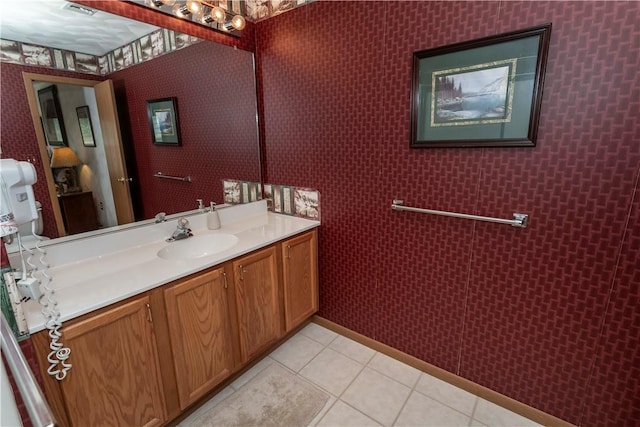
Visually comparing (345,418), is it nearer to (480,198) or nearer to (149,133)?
(480,198)

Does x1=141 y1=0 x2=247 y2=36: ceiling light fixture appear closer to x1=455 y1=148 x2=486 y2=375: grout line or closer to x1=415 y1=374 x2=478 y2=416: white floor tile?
x1=455 y1=148 x2=486 y2=375: grout line

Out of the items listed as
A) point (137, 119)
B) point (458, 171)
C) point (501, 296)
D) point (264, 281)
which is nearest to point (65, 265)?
point (137, 119)

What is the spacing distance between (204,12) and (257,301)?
1860 mm

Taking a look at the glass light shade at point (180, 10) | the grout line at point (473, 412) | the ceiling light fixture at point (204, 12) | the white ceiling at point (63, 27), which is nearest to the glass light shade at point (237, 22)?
the ceiling light fixture at point (204, 12)

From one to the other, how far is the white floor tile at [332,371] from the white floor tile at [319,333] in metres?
0.14

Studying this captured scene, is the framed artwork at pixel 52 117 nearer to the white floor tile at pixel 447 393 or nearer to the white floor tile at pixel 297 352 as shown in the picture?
the white floor tile at pixel 297 352

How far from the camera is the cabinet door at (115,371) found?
113 centimetres

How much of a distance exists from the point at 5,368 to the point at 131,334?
0.37 metres

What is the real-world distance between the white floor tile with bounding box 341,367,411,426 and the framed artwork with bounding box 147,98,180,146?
189 cm

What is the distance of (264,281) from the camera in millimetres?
1881

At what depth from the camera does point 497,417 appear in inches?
63.1

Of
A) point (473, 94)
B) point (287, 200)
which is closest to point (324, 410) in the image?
point (287, 200)

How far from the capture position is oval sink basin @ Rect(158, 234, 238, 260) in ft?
5.81

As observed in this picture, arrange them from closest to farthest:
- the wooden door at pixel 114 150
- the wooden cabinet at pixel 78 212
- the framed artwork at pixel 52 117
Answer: the framed artwork at pixel 52 117
the wooden cabinet at pixel 78 212
the wooden door at pixel 114 150
